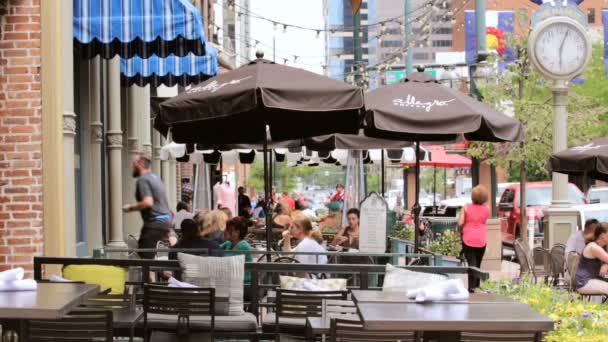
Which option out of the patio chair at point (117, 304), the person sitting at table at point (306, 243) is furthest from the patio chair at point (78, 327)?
the person sitting at table at point (306, 243)

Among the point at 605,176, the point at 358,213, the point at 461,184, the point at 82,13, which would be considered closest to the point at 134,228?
the point at 358,213

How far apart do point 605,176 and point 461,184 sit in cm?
4673

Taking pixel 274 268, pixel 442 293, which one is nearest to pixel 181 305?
pixel 274 268

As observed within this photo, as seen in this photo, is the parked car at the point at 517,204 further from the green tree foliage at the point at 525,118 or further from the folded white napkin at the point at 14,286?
the folded white napkin at the point at 14,286

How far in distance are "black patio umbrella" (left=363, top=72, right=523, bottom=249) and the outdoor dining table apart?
134 inches

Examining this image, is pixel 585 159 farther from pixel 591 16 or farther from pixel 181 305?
pixel 591 16

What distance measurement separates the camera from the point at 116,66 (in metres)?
16.6

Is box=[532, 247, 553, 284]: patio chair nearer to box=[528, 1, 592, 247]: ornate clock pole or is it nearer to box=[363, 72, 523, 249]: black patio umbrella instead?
box=[528, 1, 592, 247]: ornate clock pole

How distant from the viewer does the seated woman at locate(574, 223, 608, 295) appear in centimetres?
1212

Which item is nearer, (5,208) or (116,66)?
(5,208)

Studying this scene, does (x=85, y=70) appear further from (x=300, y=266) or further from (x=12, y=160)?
(x=300, y=266)

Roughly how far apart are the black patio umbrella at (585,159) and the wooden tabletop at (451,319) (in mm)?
7939

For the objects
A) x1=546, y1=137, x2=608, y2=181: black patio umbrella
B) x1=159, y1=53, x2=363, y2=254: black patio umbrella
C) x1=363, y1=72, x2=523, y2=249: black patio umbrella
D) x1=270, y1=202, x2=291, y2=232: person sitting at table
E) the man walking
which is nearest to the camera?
x1=159, y1=53, x2=363, y2=254: black patio umbrella

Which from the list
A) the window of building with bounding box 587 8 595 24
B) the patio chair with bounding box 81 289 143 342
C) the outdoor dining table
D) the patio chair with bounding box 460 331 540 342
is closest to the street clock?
the patio chair with bounding box 81 289 143 342
